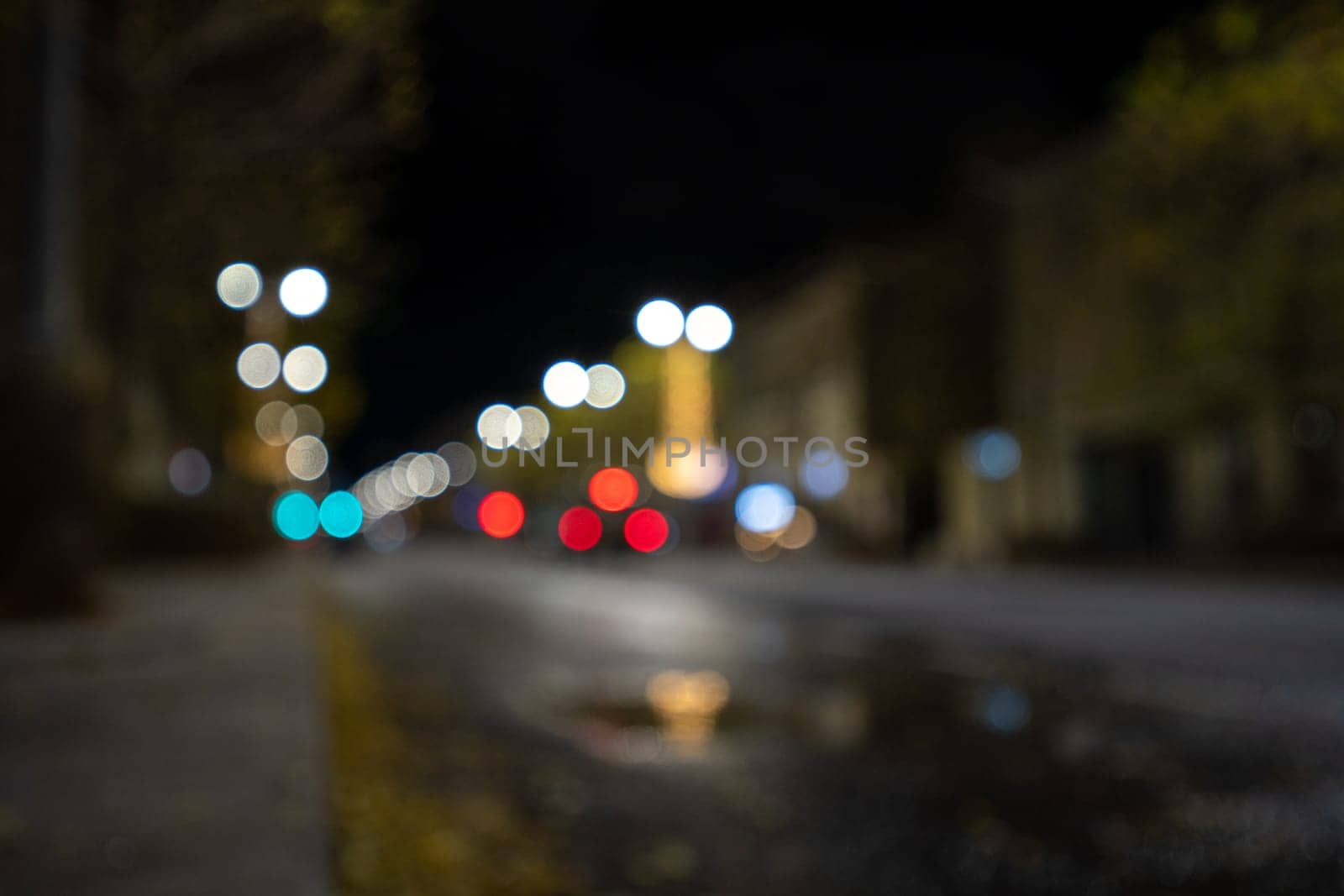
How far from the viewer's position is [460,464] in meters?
120

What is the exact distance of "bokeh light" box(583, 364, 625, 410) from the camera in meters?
51.0

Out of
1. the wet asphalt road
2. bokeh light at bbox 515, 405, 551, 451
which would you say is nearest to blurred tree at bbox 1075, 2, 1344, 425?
the wet asphalt road

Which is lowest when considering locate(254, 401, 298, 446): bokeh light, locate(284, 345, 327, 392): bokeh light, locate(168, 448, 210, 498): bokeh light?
locate(168, 448, 210, 498): bokeh light

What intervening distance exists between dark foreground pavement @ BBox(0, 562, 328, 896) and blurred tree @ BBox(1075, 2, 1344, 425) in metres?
14.3

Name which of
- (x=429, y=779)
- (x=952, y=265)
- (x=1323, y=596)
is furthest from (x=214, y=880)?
(x=952, y=265)

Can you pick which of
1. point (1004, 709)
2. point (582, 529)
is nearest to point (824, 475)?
point (582, 529)

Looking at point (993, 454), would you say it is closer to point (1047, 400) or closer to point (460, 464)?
point (1047, 400)

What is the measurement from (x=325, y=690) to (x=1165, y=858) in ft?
24.1

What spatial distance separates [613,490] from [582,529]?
21.9 feet

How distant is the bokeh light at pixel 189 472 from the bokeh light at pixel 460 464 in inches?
3048

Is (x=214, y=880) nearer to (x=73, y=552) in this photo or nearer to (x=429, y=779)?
(x=429, y=779)

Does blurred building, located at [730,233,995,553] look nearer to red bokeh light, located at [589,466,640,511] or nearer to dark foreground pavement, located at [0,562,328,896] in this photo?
red bokeh light, located at [589,466,640,511]

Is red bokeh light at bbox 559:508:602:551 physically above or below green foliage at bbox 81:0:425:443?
below

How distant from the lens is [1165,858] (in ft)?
17.1
